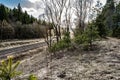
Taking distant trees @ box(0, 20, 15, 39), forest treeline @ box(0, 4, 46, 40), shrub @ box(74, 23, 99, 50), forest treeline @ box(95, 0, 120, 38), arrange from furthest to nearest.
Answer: forest treeline @ box(0, 4, 46, 40) < distant trees @ box(0, 20, 15, 39) < forest treeline @ box(95, 0, 120, 38) < shrub @ box(74, 23, 99, 50)

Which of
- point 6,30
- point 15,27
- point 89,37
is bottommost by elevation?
point 89,37

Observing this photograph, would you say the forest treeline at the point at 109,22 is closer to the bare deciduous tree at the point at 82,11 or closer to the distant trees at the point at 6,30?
the bare deciduous tree at the point at 82,11

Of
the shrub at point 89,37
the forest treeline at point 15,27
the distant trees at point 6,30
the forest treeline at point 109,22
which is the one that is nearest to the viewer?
the shrub at point 89,37

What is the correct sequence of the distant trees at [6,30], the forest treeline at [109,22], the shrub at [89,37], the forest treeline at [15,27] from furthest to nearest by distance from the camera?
the forest treeline at [15,27] → the distant trees at [6,30] → the forest treeline at [109,22] → the shrub at [89,37]

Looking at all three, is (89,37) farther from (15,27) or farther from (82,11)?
(15,27)

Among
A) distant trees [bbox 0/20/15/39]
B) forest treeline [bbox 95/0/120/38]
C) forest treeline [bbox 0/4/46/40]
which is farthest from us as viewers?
forest treeline [bbox 0/4/46/40]

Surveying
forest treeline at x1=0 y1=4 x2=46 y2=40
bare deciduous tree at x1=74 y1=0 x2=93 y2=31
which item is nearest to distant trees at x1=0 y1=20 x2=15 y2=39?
forest treeline at x1=0 y1=4 x2=46 y2=40

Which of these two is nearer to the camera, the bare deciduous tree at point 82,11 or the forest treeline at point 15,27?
the bare deciduous tree at point 82,11

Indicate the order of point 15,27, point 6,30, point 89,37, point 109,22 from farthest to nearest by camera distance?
point 15,27, point 6,30, point 109,22, point 89,37

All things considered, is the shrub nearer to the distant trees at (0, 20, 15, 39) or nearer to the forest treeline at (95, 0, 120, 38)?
the forest treeline at (95, 0, 120, 38)

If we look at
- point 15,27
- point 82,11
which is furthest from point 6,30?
point 82,11

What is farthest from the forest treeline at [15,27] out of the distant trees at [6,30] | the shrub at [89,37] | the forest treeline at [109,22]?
the shrub at [89,37]

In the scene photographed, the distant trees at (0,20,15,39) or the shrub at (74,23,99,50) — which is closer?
the shrub at (74,23,99,50)

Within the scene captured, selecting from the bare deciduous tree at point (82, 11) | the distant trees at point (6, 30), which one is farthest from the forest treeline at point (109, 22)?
the distant trees at point (6, 30)
